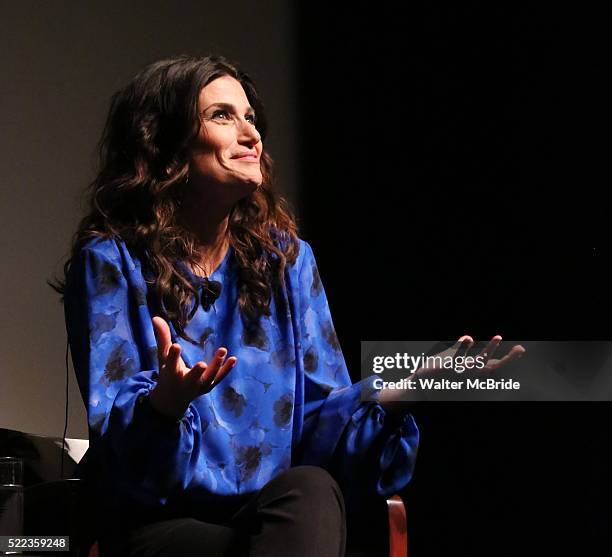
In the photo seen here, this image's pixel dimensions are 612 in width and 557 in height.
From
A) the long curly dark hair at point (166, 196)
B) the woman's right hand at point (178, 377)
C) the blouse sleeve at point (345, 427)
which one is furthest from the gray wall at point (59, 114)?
the woman's right hand at point (178, 377)

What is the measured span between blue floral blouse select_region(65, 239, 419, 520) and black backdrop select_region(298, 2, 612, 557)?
2.29 ft

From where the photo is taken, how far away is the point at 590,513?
7.00 feet

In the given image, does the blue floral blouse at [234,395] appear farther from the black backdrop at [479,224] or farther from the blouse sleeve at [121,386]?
the black backdrop at [479,224]

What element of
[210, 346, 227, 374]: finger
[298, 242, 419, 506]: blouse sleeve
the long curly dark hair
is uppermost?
the long curly dark hair

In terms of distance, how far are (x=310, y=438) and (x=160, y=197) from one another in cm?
44

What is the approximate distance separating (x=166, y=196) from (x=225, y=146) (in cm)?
12

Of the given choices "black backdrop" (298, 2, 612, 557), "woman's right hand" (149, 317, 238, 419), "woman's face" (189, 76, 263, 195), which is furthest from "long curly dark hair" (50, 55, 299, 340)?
"black backdrop" (298, 2, 612, 557)

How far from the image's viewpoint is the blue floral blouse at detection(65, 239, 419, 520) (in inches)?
56.3

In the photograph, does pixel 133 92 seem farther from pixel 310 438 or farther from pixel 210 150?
pixel 310 438

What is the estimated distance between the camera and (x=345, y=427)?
156cm

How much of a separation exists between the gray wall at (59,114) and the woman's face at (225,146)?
39.1 inches

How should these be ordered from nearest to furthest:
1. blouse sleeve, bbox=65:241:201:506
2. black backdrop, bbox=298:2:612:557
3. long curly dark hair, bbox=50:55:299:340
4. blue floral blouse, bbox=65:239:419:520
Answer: blouse sleeve, bbox=65:241:201:506 → blue floral blouse, bbox=65:239:419:520 → long curly dark hair, bbox=50:55:299:340 → black backdrop, bbox=298:2:612:557

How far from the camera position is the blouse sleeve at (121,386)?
130 centimetres

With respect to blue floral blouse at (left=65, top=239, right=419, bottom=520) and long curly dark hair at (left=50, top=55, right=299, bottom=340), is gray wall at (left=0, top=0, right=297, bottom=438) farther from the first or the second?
blue floral blouse at (left=65, top=239, right=419, bottom=520)
